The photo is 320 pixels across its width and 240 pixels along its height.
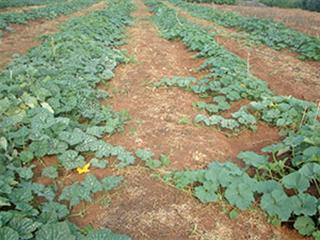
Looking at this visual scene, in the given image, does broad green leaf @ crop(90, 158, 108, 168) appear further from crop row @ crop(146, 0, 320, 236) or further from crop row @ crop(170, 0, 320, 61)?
crop row @ crop(170, 0, 320, 61)

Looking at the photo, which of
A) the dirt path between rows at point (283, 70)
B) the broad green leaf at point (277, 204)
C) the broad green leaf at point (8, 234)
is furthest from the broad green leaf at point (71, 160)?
the dirt path between rows at point (283, 70)

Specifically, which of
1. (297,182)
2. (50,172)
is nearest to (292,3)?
(297,182)

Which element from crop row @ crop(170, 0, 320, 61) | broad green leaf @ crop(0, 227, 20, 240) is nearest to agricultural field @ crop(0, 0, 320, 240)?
broad green leaf @ crop(0, 227, 20, 240)

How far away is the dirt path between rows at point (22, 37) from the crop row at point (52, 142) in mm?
2466

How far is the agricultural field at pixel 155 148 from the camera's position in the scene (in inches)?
124

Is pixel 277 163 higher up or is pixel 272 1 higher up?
pixel 277 163

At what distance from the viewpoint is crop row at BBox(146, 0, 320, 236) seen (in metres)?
3.20

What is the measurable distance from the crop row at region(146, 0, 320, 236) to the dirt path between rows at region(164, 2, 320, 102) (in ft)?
2.85

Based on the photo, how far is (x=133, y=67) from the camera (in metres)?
7.18

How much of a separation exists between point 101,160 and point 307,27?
10.6 metres

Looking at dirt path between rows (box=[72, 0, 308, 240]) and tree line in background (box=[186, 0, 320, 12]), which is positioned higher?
dirt path between rows (box=[72, 0, 308, 240])

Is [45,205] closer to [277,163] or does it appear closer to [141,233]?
[141,233]

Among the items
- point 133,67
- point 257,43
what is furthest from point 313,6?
point 133,67

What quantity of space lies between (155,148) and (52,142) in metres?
1.08
